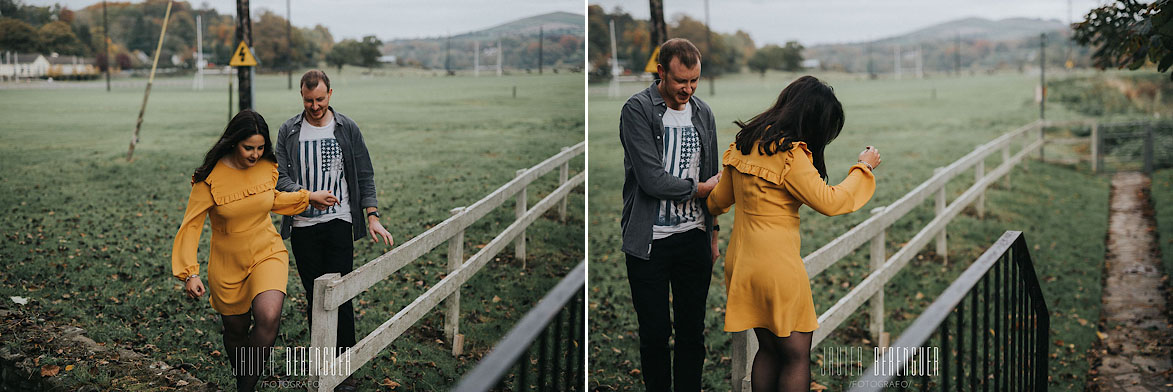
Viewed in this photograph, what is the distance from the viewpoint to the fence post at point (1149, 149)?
6852mm

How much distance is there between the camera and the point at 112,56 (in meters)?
3.33

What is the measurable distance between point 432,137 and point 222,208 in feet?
5.38

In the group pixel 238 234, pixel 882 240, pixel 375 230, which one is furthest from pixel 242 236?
pixel 882 240

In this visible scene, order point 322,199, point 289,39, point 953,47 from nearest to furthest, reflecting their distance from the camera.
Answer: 1. point 322,199
2. point 289,39
3. point 953,47

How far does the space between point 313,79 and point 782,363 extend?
74.8 inches

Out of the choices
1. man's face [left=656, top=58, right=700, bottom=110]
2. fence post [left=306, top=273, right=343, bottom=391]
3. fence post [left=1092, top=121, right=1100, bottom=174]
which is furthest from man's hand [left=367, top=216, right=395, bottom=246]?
fence post [left=1092, top=121, right=1100, bottom=174]

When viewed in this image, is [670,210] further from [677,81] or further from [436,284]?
[436,284]

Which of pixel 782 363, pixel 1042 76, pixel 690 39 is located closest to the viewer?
pixel 782 363

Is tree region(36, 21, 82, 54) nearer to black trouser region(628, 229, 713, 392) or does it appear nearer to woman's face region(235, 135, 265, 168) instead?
woman's face region(235, 135, 265, 168)

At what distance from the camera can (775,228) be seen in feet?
8.50

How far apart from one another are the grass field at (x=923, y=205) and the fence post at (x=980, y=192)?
0.15 feet

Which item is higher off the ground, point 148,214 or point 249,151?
point 249,151

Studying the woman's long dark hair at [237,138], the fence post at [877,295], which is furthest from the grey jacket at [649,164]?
the fence post at [877,295]

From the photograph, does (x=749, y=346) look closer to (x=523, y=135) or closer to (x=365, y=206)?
(x=365, y=206)
